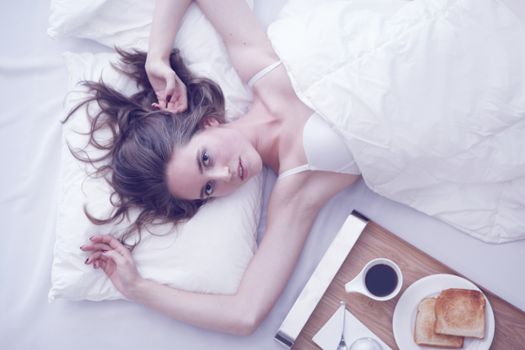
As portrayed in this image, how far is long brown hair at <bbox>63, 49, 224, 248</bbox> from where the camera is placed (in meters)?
1.12

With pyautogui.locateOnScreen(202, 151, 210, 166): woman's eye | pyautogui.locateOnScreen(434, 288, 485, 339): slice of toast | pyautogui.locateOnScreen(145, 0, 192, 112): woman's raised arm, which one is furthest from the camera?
pyautogui.locateOnScreen(145, 0, 192, 112): woman's raised arm

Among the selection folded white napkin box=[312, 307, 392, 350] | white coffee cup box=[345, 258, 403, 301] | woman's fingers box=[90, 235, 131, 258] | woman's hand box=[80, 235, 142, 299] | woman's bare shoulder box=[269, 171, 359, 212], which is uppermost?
woman's bare shoulder box=[269, 171, 359, 212]

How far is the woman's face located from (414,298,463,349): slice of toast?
1.73ft

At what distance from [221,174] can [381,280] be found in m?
0.46

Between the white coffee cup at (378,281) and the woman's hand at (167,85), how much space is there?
64cm

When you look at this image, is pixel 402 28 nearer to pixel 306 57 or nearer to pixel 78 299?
pixel 306 57

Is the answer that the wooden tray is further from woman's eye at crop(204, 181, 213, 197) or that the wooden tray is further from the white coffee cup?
→ woman's eye at crop(204, 181, 213, 197)

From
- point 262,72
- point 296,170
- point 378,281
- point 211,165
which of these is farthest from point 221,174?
point 378,281

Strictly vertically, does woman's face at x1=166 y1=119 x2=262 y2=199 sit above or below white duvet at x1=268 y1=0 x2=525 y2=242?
below

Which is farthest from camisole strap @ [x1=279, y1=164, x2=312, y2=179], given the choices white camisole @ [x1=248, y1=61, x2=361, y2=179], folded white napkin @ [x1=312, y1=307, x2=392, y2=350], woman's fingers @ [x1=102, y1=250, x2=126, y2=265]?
woman's fingers @ [x1=102, y1=250, x2=126, y2=265]

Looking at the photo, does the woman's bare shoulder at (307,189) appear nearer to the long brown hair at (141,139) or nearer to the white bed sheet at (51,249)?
the white bed sheet at (51,249)

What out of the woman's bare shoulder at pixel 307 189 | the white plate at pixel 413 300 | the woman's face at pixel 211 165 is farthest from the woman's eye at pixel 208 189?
the white plate at pixel 413 300

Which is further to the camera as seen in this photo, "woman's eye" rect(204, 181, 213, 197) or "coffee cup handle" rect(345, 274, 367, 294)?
"woman's eye" rect(204, 181, 213, 197)

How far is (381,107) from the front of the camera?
3.53ft
